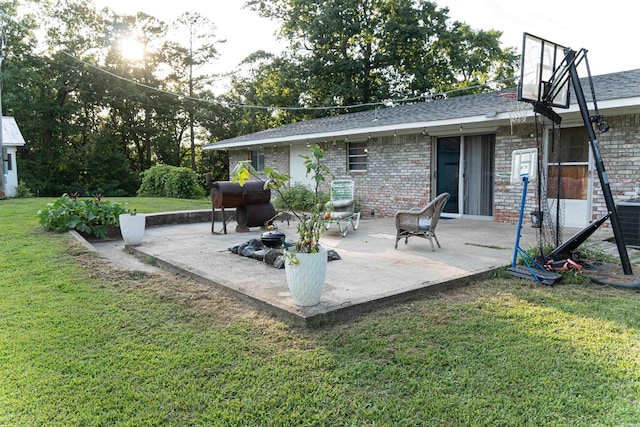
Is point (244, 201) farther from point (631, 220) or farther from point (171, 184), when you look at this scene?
point (171, 184)

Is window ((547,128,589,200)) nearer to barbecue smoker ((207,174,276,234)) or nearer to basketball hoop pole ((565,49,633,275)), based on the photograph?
basketball hoop pole ((565,49,633,275))

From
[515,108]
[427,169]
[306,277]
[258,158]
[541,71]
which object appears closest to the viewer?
[306,277]

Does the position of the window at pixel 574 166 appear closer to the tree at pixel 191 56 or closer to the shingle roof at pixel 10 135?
the shingle roof at pixel 10 135

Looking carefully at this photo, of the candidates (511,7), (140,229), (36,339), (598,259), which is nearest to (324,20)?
(511,7)

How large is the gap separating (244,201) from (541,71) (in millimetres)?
5149

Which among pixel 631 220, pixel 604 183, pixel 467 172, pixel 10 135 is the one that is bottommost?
pixel 631 220

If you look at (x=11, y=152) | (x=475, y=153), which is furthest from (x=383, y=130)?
(x=11, y=152)

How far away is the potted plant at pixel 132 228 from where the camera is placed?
6.74 m

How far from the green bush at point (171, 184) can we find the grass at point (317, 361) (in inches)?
603

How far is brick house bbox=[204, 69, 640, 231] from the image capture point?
25.4 ft

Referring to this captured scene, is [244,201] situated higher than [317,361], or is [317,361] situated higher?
[244,201]

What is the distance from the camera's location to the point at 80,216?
7.71 metres

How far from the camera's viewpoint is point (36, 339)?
2988 mm

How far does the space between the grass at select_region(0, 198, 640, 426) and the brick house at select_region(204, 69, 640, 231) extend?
3247 mm
